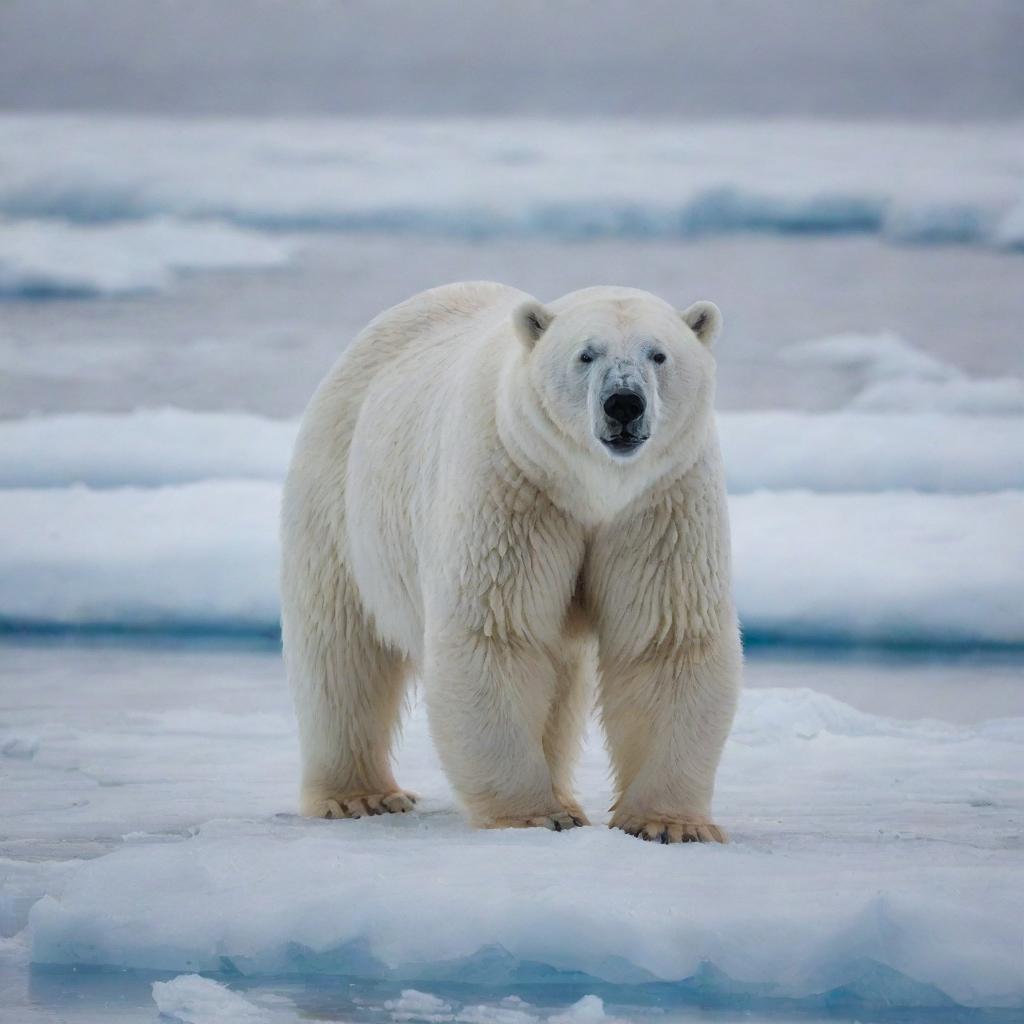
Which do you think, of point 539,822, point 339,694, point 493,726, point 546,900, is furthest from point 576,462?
point 339,694

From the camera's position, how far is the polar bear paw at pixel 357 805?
17.3ft

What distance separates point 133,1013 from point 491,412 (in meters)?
1.79

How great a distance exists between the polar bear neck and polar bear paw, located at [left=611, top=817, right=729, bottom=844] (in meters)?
0.74

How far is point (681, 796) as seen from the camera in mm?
4617

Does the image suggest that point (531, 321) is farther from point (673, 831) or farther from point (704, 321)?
point (673, 831)

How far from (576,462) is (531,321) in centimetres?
37

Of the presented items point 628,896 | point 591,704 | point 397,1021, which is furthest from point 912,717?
point 397,1021

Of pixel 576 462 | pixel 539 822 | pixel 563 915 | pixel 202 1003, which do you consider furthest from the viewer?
pixel 539 822

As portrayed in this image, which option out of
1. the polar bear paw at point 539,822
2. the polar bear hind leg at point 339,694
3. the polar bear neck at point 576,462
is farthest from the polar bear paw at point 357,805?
the polar bear neck at point 576,462

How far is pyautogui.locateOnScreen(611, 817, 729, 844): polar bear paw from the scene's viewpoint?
4.52m

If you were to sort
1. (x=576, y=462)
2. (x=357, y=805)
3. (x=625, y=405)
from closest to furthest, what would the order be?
(x=625, y=405)
(x=576, y=462)
(x=357, y=805)

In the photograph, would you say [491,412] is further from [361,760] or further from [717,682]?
[361,760]

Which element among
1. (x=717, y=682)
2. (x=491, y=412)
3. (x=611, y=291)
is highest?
(x=611, y=291)

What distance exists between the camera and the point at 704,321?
15.2ft
